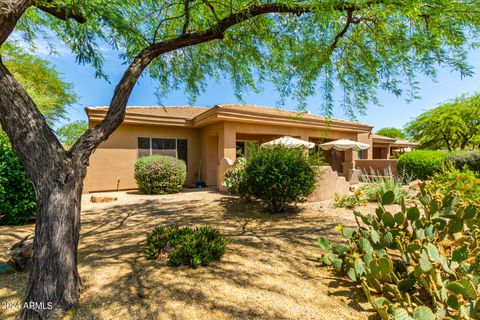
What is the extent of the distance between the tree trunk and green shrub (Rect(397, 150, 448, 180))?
41.4 ft

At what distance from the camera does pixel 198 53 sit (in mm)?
5695

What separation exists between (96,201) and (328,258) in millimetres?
8699

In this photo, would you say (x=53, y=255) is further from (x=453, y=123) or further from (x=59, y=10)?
(x=453, y=123)

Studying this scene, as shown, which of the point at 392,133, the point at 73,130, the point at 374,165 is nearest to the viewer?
the point at 374,165

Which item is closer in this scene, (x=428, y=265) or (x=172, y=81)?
(x=428, y=265)

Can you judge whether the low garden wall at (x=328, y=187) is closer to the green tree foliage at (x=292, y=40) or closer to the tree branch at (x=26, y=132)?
the green tree foliage at (x=292, y=40)

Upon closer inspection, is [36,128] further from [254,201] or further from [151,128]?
[151,128]

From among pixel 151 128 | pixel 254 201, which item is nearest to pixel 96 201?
pixel 151 128

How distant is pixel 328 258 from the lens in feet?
11.1

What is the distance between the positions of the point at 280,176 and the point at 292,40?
331 centimetres

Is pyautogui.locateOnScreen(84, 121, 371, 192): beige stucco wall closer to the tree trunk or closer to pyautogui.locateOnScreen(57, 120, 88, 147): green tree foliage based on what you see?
the tree trunk

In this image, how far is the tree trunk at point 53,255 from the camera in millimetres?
2297

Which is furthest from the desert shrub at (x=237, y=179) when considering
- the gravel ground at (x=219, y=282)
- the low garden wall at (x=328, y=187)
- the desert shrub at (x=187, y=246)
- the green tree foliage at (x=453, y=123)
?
the green tree foliage at (x=453, y=123)

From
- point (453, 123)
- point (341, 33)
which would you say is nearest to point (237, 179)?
point (341, 33)
